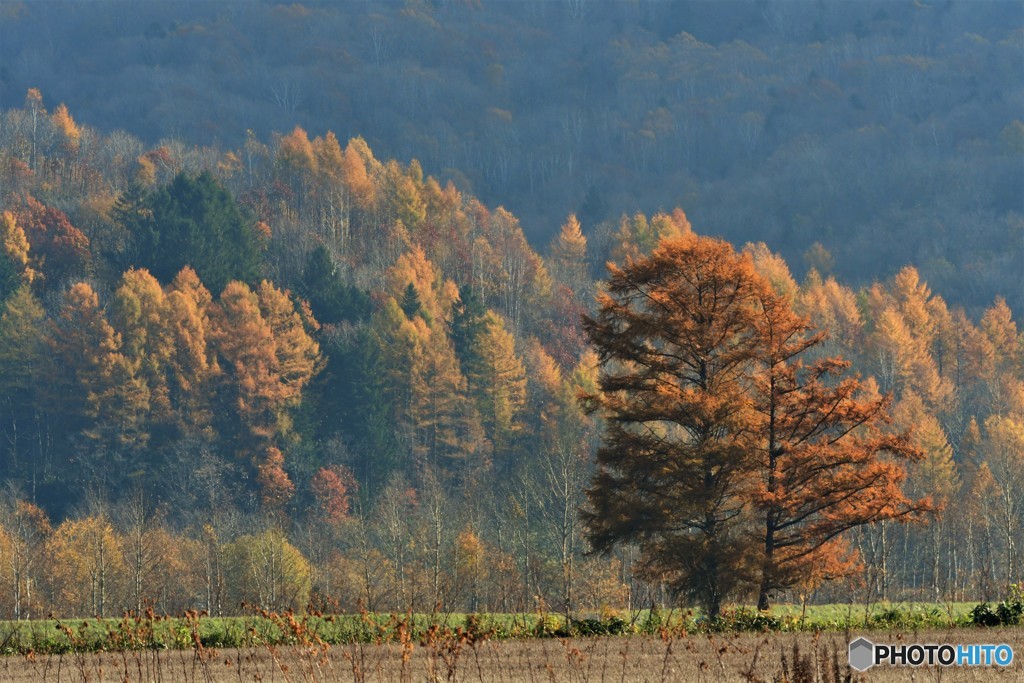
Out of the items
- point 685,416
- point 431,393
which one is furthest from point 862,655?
point 431,393

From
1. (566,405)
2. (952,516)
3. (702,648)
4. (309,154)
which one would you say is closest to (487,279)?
(309,154)

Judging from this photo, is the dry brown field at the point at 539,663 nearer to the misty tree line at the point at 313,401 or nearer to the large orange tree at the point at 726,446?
the large orange tree at the point at 726,446

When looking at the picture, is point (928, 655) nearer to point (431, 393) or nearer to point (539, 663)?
point (539, 663)

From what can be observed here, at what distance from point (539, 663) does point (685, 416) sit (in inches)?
585

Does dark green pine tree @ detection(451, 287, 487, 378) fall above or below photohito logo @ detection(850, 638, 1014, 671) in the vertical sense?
above

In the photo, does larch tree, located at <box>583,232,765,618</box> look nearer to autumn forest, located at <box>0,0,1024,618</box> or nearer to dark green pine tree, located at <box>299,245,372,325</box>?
autumn forest, located at <box>0,0,1024,618</box>

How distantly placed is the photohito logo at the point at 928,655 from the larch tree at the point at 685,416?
11.9m

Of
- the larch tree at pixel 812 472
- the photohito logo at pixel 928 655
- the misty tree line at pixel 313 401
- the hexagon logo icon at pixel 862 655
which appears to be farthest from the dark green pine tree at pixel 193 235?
the photohito logo at pixel 928 655

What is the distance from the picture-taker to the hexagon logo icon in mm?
24022

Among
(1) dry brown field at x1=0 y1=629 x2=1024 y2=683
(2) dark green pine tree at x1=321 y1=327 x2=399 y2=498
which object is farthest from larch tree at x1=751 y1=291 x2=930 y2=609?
(2) dark green pine tree at x1=321 y1=327 x2=399 y2=498

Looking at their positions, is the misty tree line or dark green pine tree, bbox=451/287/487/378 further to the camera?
dark green pine tree, bbox=451/287/487/378

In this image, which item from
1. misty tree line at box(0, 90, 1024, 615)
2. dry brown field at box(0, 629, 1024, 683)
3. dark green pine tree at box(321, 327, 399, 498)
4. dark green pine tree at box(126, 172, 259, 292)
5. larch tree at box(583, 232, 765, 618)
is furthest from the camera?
dark green pine tree at box(126, 172, 259, 292)

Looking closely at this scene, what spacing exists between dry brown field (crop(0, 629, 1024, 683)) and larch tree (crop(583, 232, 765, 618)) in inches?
392

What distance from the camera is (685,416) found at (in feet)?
127
